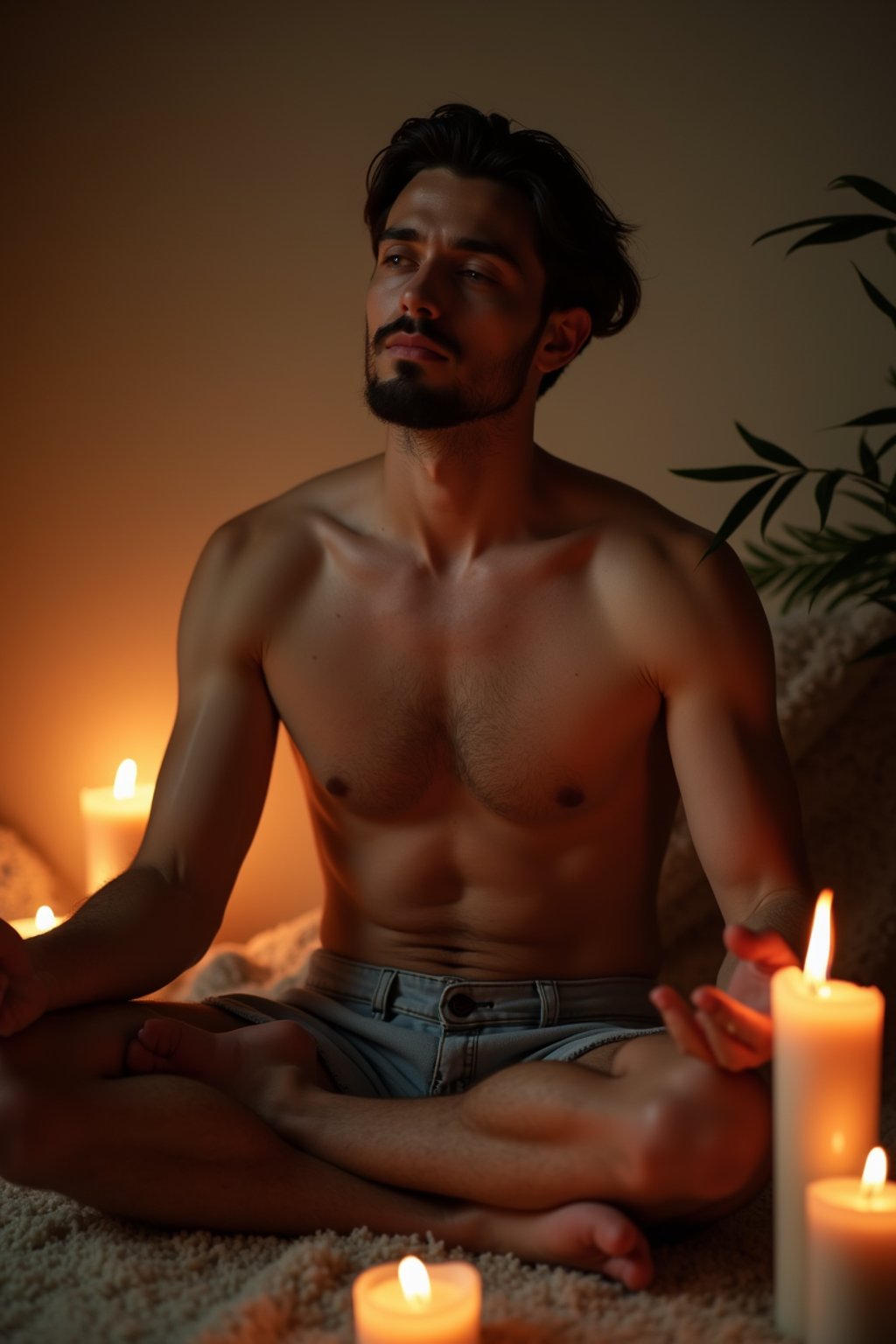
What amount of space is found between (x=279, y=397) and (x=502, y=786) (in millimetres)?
1214

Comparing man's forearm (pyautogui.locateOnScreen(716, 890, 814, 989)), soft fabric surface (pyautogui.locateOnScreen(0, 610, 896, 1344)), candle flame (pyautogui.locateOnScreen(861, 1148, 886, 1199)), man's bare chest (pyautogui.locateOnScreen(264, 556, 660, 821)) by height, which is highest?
man's bare chest (pyautogui.locateOnScreen(264, 556, 660, 821))

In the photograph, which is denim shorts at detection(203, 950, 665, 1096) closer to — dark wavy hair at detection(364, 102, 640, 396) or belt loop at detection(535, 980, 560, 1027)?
belt loop at detection(535, 980, 560, 1027)

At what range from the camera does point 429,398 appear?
184 cm

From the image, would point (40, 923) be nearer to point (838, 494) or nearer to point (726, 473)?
point (726, 473)

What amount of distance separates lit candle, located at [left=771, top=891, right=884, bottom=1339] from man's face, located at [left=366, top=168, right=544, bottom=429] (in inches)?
33.3

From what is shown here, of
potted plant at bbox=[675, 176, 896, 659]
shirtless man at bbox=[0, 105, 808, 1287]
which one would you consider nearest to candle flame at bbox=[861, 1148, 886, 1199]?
shirtless man at bbox=[0, 105, 808, 1287]

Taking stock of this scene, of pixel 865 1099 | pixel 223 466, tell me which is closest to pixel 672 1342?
pixel 865 1099

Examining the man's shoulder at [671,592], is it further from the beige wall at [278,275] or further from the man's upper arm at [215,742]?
the beige wall at [278,275]

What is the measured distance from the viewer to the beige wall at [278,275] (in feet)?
8.36

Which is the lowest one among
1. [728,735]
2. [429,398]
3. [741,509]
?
[728,735]

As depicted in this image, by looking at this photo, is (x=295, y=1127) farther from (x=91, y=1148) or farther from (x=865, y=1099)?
(x=865, y=1099)

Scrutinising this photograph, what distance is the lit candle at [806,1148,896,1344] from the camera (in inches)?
48.8

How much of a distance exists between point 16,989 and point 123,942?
0.18 metres

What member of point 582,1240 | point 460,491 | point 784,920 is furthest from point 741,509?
point 582,1240
